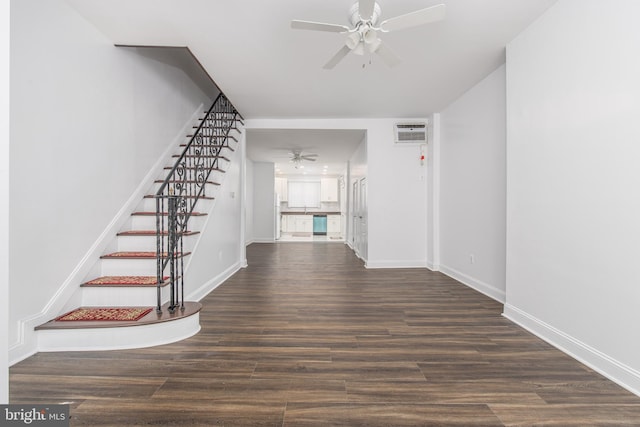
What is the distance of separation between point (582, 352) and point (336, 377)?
180 centimetres

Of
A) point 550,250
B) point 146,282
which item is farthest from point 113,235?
point 550,250

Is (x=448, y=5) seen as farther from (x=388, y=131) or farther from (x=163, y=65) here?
(x=163, y=65)

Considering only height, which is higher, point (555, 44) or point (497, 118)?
point (555, 44)

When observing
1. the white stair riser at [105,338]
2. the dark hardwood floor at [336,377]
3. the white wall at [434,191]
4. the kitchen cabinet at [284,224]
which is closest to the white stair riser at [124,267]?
the white stair riser at [105,338]

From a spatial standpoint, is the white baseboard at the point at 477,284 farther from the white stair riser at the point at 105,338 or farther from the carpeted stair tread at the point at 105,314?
the carpeted stair tread at the point at 105,314

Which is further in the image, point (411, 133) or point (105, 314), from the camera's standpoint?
point (411, 133)

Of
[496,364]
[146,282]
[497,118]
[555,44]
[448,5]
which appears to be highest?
[448,5]

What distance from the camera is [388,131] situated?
18.1 ft

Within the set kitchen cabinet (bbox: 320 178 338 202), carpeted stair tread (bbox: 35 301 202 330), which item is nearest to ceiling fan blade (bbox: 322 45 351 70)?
carpeted stair tread (bbox: 35 301 202 330)

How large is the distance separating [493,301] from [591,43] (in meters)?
2.66

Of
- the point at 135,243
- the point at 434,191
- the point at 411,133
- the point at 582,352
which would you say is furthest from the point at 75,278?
the point at 411,133

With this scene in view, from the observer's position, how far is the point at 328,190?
532 inches

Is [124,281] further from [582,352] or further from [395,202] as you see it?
[395,202]

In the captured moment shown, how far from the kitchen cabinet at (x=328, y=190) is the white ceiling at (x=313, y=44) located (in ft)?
28.6
